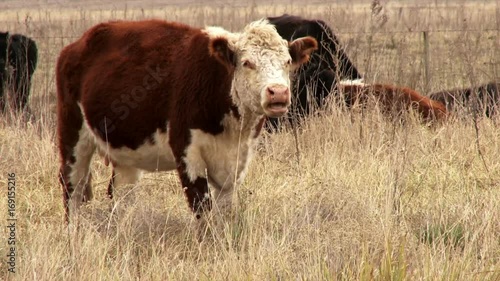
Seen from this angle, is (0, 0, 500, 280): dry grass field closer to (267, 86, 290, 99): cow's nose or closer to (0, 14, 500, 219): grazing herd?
(0, 14, 500, 219): grazing herd

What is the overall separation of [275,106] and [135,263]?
1.22 meters

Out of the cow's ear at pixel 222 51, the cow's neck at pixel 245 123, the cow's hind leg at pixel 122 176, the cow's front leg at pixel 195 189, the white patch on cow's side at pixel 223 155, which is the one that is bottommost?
the cow's hind leg at pixel 122 176

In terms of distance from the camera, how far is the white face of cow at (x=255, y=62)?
571cm

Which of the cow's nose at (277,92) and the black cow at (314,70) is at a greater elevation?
the cow's nose at (277,92)

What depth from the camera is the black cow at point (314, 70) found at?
996 centimetres

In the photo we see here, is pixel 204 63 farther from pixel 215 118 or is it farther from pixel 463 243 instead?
pixel 463 243

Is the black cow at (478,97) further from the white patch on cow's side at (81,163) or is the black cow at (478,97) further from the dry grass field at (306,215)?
the white patch on cow's side at (81,163)

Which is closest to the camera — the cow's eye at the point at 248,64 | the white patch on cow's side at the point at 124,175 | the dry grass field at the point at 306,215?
the dry grass field at the point at 306,215

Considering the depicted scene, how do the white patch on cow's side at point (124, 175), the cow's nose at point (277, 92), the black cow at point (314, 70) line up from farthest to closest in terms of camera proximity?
the black cow at point (314, 70)
the white patch on cow's side at point (124, 175)
the cow's nose at point (277, 92)

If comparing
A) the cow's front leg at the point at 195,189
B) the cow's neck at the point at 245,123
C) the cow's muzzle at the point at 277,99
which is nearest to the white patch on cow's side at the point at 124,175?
the cow's front leg at the point at 195,189

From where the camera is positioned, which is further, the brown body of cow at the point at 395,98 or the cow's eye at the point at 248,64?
the brown body of cow at the point at 395,98

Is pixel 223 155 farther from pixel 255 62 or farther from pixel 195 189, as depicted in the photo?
pixel 255 62

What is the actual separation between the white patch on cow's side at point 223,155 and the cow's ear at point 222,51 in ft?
1.15

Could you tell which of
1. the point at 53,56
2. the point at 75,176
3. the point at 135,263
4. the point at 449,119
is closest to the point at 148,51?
the point at 75,176
